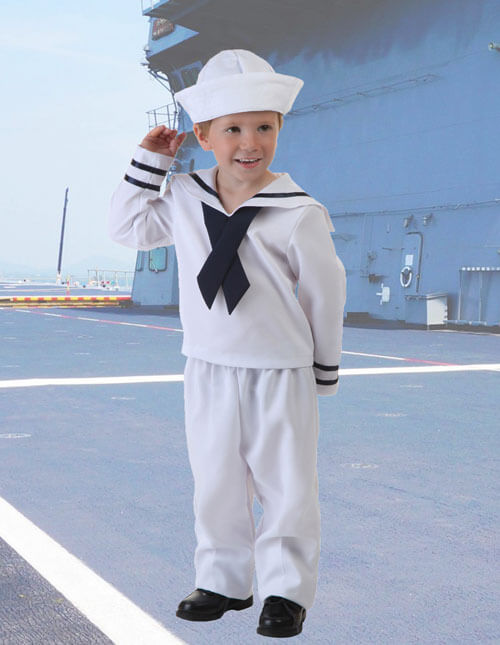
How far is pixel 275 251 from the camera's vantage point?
2.46 metres

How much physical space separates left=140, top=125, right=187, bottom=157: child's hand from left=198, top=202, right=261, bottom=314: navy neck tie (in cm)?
35

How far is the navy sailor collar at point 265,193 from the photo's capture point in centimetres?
243

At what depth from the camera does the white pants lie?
2475 mm

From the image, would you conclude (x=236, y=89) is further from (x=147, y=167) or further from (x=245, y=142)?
(x=147, y=167)

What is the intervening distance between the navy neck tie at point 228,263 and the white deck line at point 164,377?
5913 mm

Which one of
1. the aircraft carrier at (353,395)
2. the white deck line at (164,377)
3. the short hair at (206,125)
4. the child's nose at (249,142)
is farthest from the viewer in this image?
the white deck line at (164,377)

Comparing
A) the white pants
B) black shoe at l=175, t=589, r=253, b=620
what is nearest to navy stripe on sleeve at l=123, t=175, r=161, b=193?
the white pants

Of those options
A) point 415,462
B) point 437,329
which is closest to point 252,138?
point 415,462

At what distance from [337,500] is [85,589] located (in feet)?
5.24

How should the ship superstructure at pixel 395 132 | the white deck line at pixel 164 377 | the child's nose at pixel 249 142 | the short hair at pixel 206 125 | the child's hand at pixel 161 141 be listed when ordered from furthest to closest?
the ship superstructure at pixel 395 132, the white deck line at pixel 164 377, the child's hand at pixel 161 141, the short hair at pixel 206 125, the child's nose at pixel 249 142

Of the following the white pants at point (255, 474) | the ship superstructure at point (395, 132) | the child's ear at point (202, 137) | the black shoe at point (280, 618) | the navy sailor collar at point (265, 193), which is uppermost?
the ship superstructure at point (395, 132)

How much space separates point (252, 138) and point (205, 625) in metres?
1.50

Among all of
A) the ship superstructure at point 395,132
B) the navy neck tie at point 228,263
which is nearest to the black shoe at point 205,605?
the navy neck tie at point 228,263

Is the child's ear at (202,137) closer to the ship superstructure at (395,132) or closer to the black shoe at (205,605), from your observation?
the black shoe at (205,605)
